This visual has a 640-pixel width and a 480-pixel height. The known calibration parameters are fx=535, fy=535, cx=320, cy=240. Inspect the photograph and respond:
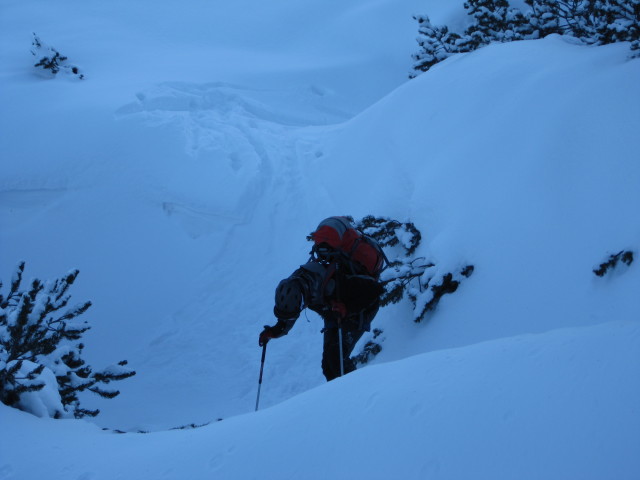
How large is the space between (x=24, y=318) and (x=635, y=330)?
3.82 m

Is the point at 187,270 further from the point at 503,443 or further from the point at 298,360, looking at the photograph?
the point at 503,443

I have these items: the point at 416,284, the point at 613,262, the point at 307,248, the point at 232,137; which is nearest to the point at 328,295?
the point at 416,284

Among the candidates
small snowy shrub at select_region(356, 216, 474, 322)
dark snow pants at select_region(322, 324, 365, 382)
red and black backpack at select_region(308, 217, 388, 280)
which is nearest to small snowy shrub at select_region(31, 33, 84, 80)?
small snowy shrub at select_region(356, 216, 474, 322)

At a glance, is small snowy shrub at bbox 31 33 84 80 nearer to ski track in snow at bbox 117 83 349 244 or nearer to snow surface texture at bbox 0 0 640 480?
snow surface texture at bbox 0 0 640 480

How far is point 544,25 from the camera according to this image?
8586 mm

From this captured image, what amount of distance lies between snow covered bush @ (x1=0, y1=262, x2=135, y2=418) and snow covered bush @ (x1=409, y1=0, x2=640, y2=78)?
641cm

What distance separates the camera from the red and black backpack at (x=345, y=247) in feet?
13.8

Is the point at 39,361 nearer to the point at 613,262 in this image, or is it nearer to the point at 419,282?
the point at 419,282

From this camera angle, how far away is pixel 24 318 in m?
3.86

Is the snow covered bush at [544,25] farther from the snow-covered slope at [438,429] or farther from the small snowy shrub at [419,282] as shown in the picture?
the snow-covered slope at [438,429]

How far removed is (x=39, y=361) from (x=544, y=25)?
334 inches

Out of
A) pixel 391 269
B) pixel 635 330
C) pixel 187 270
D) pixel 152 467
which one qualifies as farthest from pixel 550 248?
pixel 187 270

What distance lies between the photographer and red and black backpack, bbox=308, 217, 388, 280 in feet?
13.8

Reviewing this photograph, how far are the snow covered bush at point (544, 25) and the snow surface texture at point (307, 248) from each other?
38 centimetres
